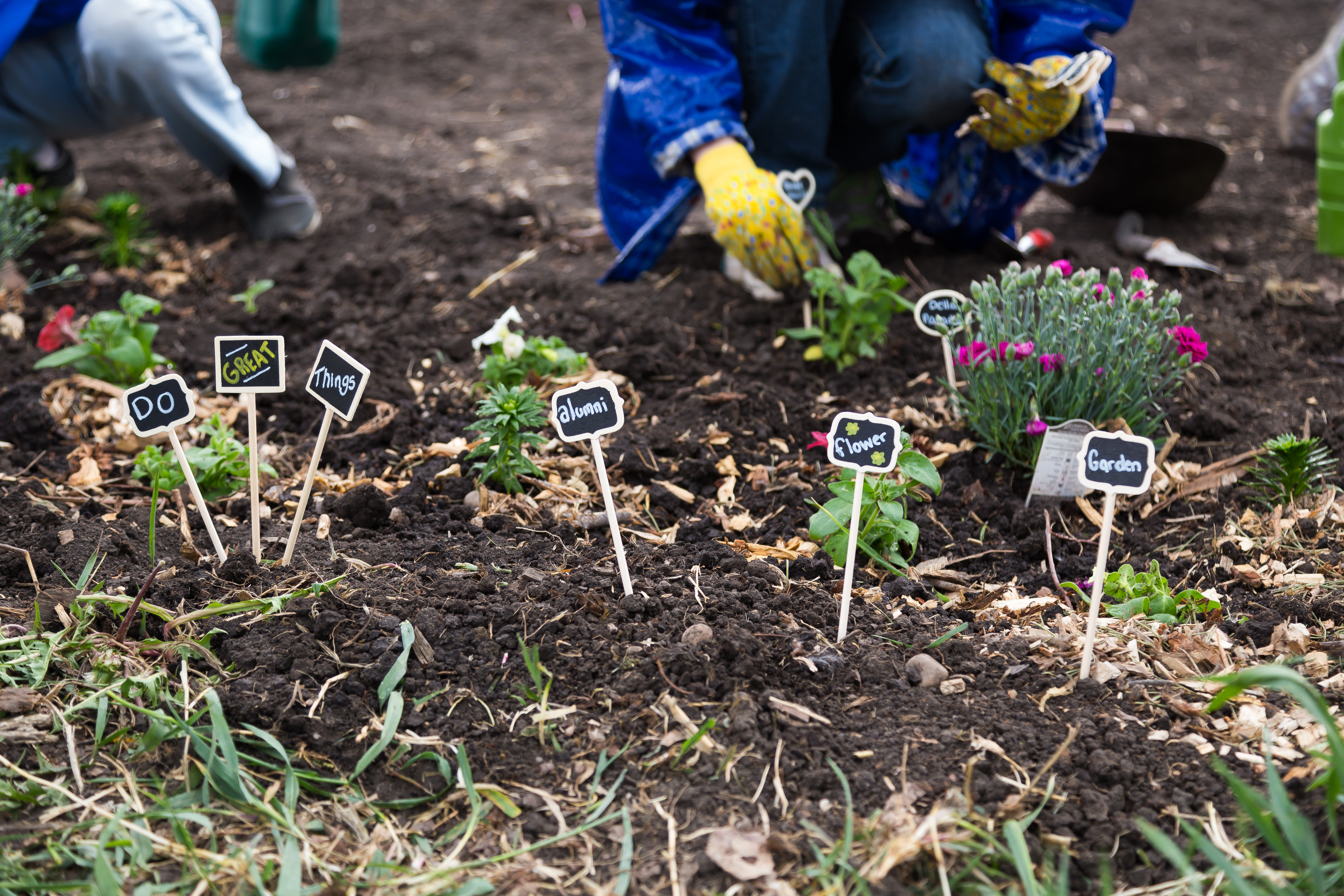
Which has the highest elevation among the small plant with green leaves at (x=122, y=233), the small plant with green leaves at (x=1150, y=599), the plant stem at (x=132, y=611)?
the plant stem at (x=132, y=611)

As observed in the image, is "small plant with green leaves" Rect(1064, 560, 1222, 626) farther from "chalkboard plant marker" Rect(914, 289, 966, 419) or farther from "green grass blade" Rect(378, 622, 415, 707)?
"green grass blade" Rect(378, 622, 415, 707)

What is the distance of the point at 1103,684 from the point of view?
139 centimetres

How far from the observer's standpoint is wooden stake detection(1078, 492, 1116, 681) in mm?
1317

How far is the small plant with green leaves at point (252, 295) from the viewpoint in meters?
2.36

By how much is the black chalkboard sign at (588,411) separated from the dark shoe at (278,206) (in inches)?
71.7

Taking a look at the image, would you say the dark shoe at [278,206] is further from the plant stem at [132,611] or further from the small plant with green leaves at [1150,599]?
the small plant with green leaves at [1150,599]

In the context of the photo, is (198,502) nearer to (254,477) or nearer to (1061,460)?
(254,477)

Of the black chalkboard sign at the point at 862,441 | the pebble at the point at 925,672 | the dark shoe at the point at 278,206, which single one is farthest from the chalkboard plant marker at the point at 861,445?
the dark shoe at the point at 278,206

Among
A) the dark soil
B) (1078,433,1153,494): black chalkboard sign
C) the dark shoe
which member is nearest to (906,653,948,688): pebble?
the dark soil

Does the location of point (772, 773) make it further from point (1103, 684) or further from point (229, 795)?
point (229, 795)

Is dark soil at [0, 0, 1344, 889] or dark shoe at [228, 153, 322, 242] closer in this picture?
dark soil at [0, 0, 1344, 889]

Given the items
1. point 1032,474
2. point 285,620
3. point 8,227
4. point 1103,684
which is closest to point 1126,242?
point 1032,474

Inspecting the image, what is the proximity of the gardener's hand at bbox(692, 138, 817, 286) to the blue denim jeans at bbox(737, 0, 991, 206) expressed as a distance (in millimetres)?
249

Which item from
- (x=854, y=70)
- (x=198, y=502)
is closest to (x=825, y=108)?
(x=854, y=70)
